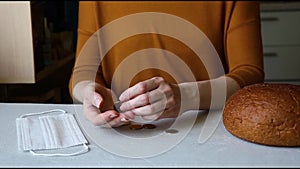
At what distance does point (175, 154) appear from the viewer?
527mm

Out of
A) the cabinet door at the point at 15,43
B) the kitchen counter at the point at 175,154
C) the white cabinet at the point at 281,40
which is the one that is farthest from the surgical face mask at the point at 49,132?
the white cabinet at the point at 281,40

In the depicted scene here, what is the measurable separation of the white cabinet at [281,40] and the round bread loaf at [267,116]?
52.9 inches

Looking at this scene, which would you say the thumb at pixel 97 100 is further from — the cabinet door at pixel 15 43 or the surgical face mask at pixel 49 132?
the cabinet door at pixel 15 43

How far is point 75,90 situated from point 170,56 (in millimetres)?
221

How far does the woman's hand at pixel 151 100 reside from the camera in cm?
61

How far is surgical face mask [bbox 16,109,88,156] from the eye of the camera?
56 centimetres

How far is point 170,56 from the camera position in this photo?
36.0 inches

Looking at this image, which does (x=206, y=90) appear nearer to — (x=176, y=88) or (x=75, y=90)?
(x=176, y=88)

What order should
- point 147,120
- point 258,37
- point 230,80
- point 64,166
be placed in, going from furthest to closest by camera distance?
point 258,37 < point 230,80 < point 147,120 < point 64,166

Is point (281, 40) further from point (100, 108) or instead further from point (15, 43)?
point (100, 108)

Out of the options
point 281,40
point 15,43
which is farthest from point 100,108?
point 281,40

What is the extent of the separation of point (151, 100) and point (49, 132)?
149 mm

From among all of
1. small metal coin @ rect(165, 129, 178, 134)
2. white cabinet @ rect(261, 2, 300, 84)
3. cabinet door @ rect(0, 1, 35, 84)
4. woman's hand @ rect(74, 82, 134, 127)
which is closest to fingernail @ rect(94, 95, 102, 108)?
woman's hand @ rect(74, 82, 134, 127)

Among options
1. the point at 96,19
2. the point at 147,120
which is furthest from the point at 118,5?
the point at 147,120
